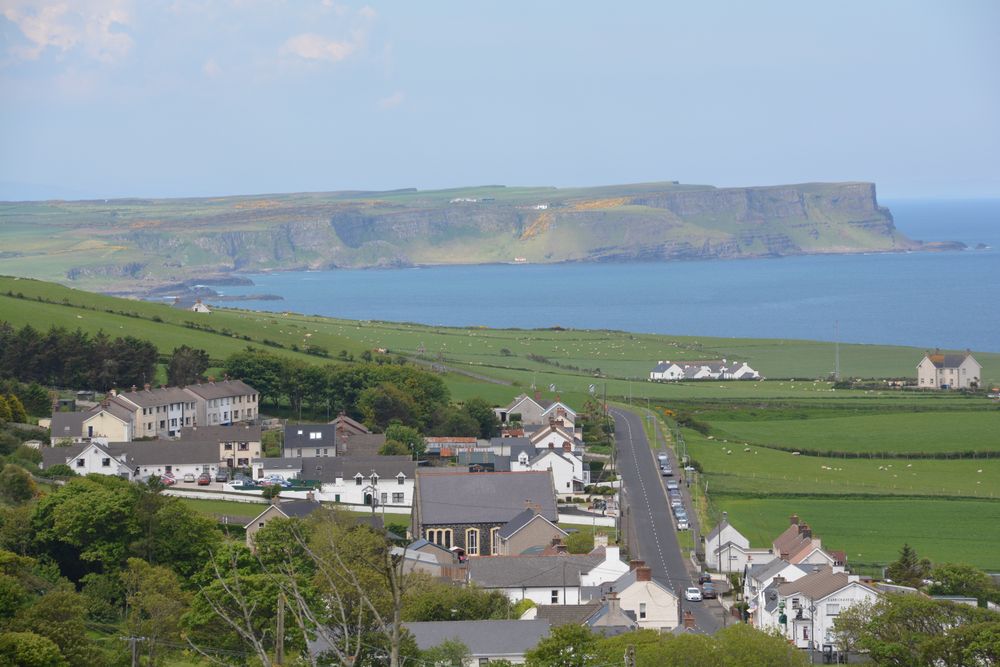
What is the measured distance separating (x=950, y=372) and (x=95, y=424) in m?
53.1

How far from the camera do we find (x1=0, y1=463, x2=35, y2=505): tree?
4391 centimetres

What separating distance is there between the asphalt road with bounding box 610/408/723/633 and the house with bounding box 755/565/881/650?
142 cm

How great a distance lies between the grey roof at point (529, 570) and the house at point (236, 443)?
18.9 m

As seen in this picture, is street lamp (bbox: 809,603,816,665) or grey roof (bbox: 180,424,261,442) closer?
street lamp (bbox: 809,603,816,665)

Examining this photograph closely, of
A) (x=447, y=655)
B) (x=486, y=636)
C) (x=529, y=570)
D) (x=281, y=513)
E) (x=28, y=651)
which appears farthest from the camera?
(x=281, y=513)

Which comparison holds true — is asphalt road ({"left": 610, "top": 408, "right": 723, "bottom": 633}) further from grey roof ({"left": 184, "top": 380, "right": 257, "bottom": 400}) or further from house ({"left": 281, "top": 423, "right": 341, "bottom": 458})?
grey roof ({"left": 184, "top": 380, "right": 257, "bottom": 400})

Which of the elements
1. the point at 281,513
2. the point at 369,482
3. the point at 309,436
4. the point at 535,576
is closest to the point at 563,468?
the point at 369,482

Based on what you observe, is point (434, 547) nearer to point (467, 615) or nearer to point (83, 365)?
point (467, 615)

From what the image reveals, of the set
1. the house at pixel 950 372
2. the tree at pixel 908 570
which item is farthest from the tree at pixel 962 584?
the house at pixel 950 372

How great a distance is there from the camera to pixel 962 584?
3631cm

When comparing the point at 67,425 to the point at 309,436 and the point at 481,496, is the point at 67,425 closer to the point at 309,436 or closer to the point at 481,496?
the point at 309,436

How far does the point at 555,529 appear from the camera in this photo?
45.0m

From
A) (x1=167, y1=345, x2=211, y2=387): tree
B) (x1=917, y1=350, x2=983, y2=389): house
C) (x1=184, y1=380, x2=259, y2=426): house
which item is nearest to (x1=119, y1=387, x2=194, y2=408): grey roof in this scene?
(x1=184, y1=380, x2=259, y2=426): house

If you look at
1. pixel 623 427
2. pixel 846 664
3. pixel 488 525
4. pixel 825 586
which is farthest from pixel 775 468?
pixel 846 664
